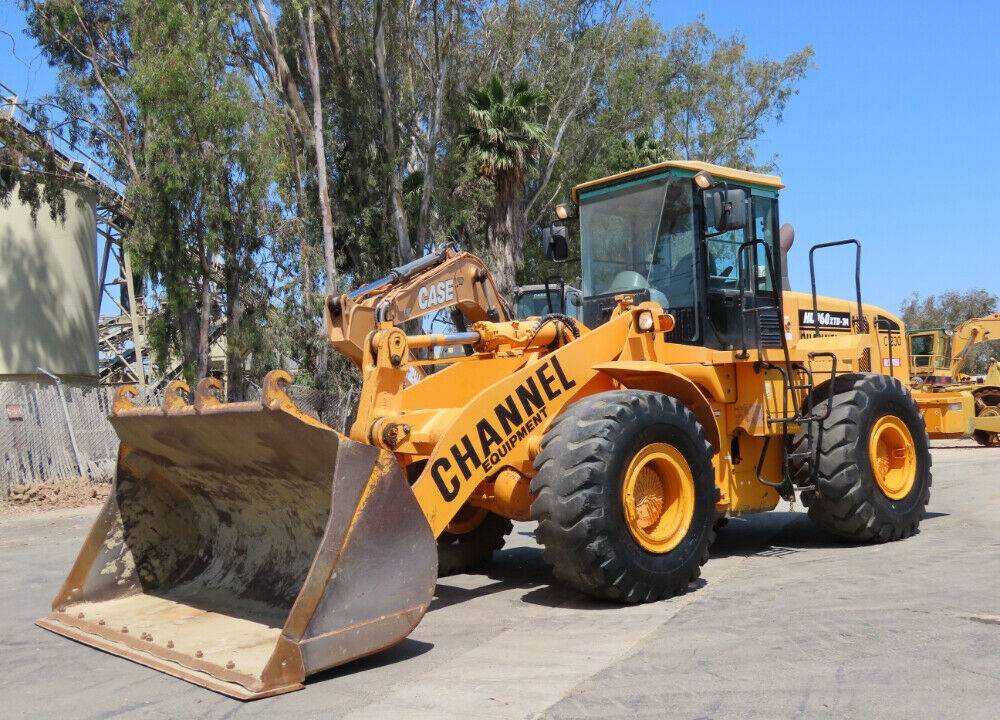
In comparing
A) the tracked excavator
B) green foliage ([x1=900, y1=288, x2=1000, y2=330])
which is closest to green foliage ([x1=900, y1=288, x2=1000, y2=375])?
green foliage ([x1=900, y1=288, x2=1000, y2=330])

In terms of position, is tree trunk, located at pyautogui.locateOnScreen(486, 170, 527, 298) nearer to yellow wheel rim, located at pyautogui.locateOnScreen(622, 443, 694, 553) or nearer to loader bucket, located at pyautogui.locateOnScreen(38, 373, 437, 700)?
yellow wheel rim, located at pyautogui.locateOnScreen(622, 443, 694, 553)

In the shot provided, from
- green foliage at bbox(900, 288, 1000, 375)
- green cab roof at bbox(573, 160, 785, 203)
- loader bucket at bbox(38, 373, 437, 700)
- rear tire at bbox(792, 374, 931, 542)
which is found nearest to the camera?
A: loader bucket at bbox(38, 373, 437, 700)

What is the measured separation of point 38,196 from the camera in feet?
71.9

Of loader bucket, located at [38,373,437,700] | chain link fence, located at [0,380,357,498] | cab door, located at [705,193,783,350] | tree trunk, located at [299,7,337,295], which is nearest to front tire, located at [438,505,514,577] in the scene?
loader bucket, located at [38,373,437,700]

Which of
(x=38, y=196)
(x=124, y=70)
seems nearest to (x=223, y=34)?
(x=124, y=70)

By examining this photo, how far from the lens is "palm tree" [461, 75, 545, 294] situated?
1032 inches

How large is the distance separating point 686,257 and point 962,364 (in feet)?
59.7

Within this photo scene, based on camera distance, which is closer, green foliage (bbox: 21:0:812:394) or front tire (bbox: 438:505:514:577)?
front tire (bbox: 438:505:514:577)

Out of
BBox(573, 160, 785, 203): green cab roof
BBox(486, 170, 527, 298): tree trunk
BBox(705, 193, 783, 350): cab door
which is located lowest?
BBox(705, 193, 783, 350): cab door

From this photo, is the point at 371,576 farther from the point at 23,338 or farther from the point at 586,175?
the point at 586,175

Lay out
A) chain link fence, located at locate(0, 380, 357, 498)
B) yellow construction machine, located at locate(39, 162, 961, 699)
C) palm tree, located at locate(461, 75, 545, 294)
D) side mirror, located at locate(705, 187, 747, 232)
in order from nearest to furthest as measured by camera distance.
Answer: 1. yellow construction machine, located at locate(39, 162, 961, 699)
2. side mirror, located at locate(705, 187, 747, 232)
3. chain link fence, located at locate(0, 380, 357, 498)
4. palm tree, located at locate(461, 75, 545, 294)

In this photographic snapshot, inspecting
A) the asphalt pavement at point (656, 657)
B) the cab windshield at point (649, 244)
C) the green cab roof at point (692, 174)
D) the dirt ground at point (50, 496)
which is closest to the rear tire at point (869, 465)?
the asphalt pavement at point (656, 657)

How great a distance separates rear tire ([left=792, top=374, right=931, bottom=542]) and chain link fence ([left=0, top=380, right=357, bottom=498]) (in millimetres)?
11174

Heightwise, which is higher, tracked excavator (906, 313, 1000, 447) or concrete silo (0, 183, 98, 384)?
concrete silo (0, 183, 98, 384)
